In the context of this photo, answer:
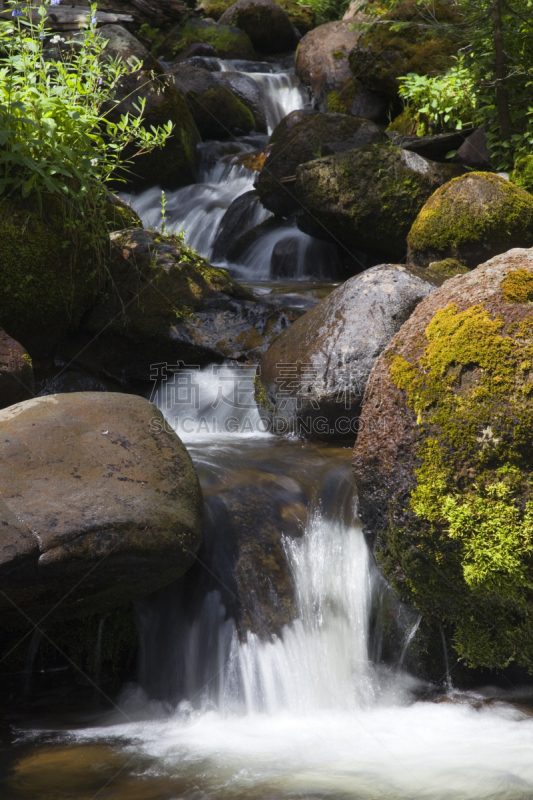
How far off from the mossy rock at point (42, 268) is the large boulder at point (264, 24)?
1420 centimetres

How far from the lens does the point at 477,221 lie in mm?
6250

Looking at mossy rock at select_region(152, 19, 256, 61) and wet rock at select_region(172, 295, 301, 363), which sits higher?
mossy rock at select_region(152, 19, 256, 61)

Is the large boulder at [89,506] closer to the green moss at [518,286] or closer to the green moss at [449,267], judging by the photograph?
the green moss at [518,286]

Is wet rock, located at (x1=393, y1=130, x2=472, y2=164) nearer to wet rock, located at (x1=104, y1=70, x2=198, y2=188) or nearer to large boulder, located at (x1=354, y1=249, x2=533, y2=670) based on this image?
wet rock, located at (x1=104, y1=70, x2=198, y2=188)

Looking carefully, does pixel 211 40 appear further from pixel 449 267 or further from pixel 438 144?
pixel 449 267

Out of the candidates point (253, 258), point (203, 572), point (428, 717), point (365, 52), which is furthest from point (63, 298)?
point (365, 52)

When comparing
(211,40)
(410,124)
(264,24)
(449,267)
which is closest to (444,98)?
(410,124)

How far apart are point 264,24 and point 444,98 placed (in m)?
9.95

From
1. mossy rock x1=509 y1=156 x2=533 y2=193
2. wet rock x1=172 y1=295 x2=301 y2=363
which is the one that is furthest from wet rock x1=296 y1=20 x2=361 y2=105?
wet rock x1=172 y1=295 x2=301 y2=363

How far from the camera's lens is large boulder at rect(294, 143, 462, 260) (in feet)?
24.2

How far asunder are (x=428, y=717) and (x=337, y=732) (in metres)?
0.43

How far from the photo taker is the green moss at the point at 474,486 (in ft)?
8.92

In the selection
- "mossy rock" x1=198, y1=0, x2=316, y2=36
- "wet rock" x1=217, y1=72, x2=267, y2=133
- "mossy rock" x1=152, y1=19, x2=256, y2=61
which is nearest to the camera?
"wet rock" x1=217, y1=72, x2=267, y2=133

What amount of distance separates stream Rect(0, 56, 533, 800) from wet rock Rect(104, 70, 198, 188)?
297 inches
